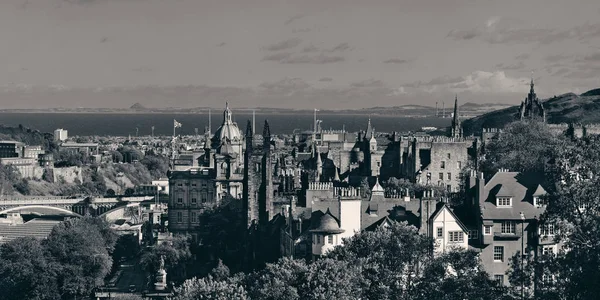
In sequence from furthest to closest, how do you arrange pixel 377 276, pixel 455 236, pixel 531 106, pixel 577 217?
Result: pixel 531 106
pixel 455 236
pixel 377 276
pixel 577 217

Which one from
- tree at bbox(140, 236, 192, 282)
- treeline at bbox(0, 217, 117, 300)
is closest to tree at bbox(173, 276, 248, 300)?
tree at bbox(140, 236, 192, 282)

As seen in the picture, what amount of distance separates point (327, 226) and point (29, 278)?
3075 centimetres

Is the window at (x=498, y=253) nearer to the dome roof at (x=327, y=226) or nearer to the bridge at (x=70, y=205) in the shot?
the dome roof at (x=327, y=226)

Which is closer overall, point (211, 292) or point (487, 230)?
point (211, 292)

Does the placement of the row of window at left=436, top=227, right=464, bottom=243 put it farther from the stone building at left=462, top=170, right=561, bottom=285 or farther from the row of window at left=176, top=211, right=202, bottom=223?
the row of window at left=176, top=211, right=202, bottom=223

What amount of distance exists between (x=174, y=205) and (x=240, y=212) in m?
22.7

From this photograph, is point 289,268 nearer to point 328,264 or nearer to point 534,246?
point 328,264

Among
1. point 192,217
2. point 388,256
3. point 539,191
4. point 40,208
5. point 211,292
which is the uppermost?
point 539,191

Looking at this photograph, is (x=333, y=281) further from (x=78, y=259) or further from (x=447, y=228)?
(x=78, y=259)

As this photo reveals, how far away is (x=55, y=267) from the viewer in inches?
3821

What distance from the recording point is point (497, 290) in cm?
6059

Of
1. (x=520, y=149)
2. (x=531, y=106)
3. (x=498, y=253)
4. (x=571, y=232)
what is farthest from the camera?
(x=531, y=106)

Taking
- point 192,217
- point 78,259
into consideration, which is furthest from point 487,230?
point 192,217

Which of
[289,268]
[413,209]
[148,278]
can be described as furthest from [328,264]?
[148,278]
